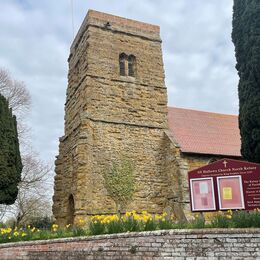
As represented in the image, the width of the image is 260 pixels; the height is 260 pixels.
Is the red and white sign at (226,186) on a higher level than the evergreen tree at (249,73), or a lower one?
lower

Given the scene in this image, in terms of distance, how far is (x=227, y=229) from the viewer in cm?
701

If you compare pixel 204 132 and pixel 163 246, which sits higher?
pixel 204 132

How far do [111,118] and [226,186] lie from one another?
29.1ft

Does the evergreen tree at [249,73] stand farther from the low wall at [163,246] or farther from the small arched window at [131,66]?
the small arched window at [131,66]

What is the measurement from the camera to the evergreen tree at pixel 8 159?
16625mm

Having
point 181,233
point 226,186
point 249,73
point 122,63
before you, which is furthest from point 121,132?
point 181,233

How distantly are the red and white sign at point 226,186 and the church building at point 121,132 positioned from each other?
20.1 ft

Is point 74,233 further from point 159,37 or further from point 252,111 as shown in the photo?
point 159,37

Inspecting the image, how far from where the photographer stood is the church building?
15.7 meters

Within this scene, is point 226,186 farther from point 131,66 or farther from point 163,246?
point 131,66

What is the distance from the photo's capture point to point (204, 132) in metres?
20.7

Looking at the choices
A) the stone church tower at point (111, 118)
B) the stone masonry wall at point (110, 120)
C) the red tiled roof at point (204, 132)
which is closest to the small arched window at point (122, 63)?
the stone church tower at point (111, 118)

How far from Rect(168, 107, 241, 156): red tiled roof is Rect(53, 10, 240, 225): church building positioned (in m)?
0.08

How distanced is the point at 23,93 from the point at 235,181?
2015 centimetres
